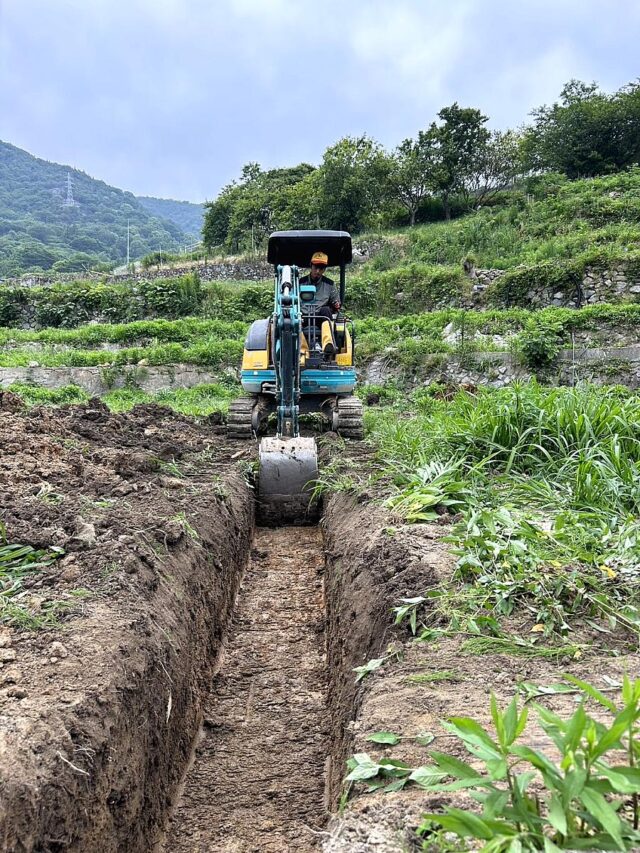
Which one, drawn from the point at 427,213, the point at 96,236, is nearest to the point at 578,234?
the point at 427,213

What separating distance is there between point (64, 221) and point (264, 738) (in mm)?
115167

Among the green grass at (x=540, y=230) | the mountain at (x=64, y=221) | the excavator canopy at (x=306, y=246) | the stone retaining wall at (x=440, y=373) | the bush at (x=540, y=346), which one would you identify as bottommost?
A: the stone retaining wall at (x=440, y=373)

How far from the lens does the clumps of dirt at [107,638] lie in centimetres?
237

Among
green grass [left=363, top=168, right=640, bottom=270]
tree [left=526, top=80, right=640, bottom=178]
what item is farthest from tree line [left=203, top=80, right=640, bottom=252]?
green grass [left=363, top=168, right=640, bottom=270]

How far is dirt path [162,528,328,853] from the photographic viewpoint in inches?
123

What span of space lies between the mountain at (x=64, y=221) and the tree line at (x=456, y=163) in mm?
29509

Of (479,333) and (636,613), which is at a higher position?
(479,333)

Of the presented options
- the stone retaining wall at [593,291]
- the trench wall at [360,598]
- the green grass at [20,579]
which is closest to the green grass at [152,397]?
the trench wall at [360,598]

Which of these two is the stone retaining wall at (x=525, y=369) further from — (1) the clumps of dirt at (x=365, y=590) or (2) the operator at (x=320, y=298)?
(1) the clumps of dirt at (x=365, y=590)

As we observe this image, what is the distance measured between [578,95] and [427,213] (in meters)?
12.4

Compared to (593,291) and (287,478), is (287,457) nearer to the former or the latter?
(287,478)

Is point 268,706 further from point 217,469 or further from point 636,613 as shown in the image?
point 217,469

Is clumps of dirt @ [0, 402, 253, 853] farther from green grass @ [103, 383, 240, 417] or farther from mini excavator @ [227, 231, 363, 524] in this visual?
green grass @ [103, 383, 240, 417]

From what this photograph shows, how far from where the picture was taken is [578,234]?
22.1 meters
